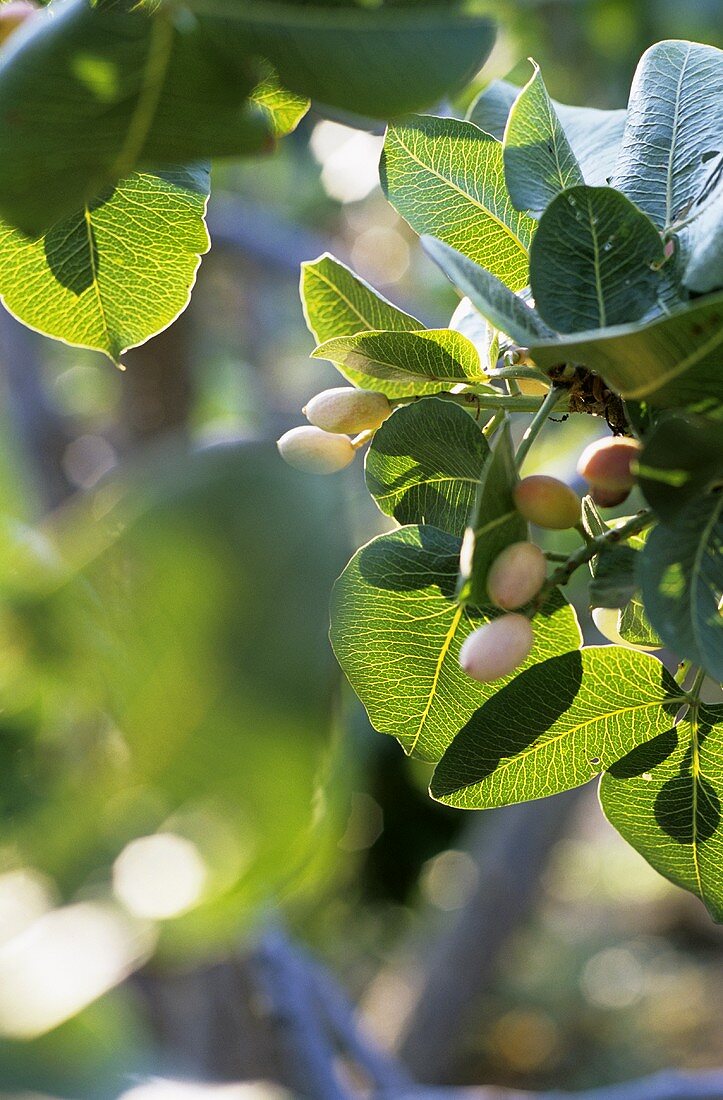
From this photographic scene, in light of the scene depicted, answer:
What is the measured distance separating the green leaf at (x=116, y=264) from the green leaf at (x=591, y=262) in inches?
6.1

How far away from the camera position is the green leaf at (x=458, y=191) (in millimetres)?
422

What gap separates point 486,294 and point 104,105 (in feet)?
0.36

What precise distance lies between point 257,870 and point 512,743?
24cm

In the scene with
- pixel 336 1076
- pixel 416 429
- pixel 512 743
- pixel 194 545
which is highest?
pixel 194 545

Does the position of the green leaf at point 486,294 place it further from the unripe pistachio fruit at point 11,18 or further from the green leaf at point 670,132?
the unripe pistachio fruit at point 11,18

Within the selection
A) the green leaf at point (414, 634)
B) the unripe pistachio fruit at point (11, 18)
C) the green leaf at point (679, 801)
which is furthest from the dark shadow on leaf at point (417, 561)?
the unripe pistachio fruit at point (11, 18)

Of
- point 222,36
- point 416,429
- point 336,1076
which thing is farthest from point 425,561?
point 336,1076

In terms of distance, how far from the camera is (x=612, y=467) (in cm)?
34

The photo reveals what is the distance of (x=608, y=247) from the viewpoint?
0.32 meters

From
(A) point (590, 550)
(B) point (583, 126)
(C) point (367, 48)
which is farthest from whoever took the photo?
(B) point (583, 126)

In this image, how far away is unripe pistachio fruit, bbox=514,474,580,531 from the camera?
309mm

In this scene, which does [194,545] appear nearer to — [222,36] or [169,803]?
[169,803]

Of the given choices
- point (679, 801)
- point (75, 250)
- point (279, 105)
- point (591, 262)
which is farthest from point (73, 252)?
point (679, 801)

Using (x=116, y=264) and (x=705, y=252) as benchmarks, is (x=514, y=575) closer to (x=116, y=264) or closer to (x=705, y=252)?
(x=705, y=252)
